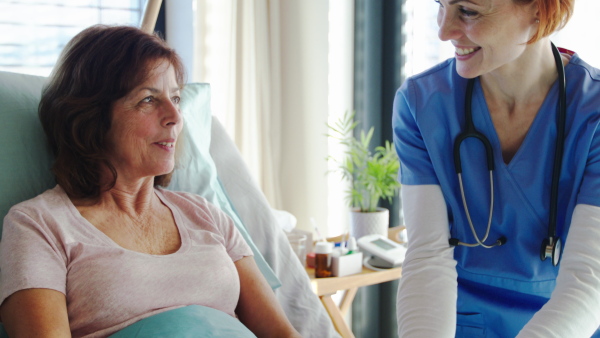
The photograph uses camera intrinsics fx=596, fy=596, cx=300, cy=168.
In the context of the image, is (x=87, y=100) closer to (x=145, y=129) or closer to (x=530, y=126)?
(x=145, y=129)

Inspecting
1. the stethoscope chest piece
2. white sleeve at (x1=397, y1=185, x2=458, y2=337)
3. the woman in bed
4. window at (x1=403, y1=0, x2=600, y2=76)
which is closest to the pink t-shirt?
the woman in bed

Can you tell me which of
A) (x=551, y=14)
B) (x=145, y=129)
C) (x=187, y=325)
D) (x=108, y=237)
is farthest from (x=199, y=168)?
(x=551, y=14)

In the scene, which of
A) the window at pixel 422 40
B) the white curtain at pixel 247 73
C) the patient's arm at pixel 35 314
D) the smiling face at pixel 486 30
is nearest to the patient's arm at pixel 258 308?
the patient's arm at pixel 35 314

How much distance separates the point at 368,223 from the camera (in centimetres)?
222

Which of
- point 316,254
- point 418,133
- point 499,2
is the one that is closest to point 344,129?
point 316,254

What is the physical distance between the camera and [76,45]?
1290mm

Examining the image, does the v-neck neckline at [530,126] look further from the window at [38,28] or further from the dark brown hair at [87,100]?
the window at [38,28]

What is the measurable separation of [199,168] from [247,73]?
0.98m

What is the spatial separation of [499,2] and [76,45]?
869 millimetres

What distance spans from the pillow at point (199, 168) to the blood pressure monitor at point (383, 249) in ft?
1.89

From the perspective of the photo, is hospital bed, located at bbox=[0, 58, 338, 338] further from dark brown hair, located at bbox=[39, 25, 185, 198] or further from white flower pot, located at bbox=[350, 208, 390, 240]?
white flower pot, located at bbox=[350, 208, 390, 240]

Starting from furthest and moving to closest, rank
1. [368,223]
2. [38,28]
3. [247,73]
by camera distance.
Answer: [247,73], [38,28], [368,223]

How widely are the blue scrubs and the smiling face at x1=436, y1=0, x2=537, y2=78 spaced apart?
0.44ft

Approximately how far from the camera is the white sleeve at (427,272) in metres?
1.07
